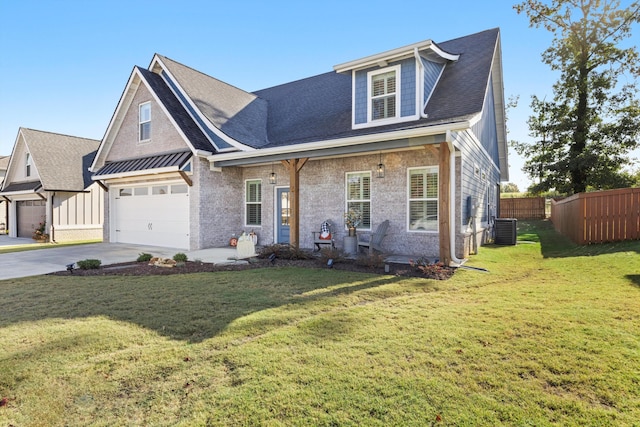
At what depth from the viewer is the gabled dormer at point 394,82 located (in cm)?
962

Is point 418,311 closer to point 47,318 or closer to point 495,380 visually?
point 495,380

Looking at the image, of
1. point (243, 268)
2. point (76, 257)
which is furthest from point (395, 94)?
Result: point (76, 257)

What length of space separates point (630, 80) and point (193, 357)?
26.6 meters

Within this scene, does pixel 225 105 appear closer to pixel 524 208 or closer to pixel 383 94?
pixel 383 94

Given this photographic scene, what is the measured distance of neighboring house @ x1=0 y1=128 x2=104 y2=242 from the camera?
55.8 ft

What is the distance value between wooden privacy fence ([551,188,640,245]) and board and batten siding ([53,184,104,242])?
21.5 m

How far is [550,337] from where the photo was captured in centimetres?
363

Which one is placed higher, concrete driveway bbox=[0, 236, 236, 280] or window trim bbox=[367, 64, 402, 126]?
window trim bbox=[367, 64, 402, 126]

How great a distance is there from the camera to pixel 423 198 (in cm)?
922

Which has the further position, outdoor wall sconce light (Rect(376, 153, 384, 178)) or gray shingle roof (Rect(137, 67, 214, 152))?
gray shingle roof (Rect(137, 67, 214, 152))

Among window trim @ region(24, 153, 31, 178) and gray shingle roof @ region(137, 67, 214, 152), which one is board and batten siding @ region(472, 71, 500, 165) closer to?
gray shingle roof @ region(137, 67, 214, 152)

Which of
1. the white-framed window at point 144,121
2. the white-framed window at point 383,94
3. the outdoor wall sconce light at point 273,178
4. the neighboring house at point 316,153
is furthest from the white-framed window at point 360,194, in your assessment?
the white-framed window at point 144,121

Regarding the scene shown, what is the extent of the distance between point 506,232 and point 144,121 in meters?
14.3

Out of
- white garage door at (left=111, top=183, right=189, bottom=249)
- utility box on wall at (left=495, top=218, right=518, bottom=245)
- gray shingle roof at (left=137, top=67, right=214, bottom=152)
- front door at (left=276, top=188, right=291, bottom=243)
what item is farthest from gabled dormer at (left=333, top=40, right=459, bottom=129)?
white garage door at (left=111, top=183, right=189, bottom=249)
